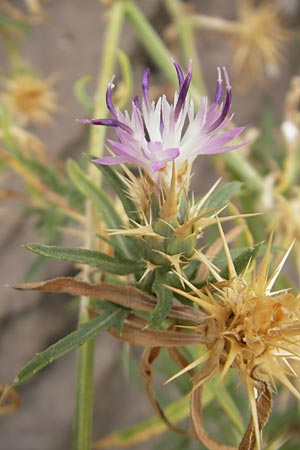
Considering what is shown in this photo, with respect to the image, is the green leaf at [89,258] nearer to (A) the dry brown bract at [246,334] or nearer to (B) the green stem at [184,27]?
(A) the dry brown bract at [246,334]

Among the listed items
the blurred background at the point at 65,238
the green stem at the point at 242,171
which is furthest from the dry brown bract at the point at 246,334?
the blurred background at the point at 65,238

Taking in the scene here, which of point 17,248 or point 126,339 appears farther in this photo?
point 17,248

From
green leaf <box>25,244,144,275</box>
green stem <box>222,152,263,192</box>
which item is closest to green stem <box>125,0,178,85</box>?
green stem <box>222,152,263,192</box>

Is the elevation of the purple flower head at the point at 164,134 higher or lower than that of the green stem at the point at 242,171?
lower

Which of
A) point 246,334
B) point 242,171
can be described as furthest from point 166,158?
point 242,171

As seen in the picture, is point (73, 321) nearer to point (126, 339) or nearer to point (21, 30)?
point (21, 30)

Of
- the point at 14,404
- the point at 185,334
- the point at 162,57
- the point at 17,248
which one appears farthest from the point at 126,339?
the point at 17,248

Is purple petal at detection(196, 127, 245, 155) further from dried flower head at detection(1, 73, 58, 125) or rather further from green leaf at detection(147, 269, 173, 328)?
dried flower head at detection(1, 73, 58, 125)
